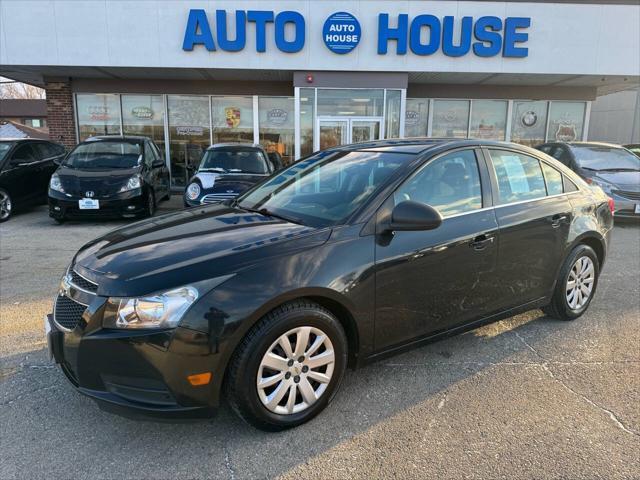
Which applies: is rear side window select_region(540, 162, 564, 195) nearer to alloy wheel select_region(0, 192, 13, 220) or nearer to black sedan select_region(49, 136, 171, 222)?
black sedan select_region(49, 136, 171, 222)

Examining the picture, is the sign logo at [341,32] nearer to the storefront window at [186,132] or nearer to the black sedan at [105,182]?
the storefront window at [186,132]

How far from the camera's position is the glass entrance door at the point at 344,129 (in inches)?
515

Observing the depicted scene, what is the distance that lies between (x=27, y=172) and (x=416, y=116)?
10.8 m

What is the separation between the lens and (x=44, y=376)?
324 centimetres

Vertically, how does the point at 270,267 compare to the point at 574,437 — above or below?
above

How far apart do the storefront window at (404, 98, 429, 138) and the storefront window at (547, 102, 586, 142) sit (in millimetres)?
4003

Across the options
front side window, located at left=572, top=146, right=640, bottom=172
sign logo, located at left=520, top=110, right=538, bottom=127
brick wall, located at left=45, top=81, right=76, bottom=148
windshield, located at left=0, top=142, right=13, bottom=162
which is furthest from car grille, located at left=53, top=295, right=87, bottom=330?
sign logo, located at left=520, top=110, right=538, bottom=127

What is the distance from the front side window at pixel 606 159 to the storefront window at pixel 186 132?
10149 mm

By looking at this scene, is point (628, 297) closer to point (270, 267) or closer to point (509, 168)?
point (509, 168)

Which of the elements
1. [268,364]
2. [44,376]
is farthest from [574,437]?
[44,376]

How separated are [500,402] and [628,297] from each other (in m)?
2.94

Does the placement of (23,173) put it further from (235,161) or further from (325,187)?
(325,187)

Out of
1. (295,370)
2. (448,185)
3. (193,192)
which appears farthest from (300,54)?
(295,370)

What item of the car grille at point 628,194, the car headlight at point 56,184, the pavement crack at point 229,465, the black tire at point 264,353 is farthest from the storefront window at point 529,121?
the pavement crack at point 229,465
